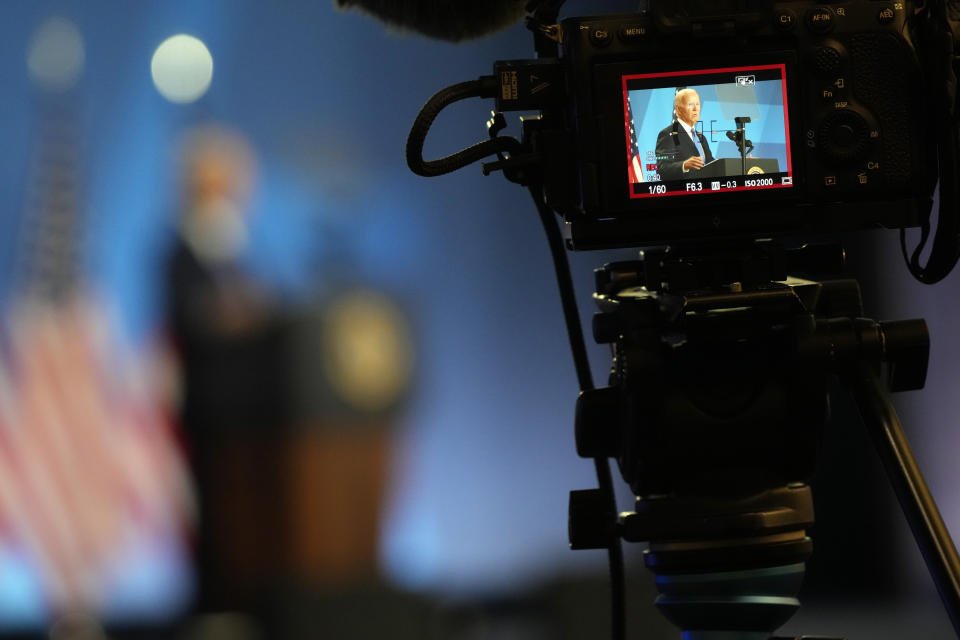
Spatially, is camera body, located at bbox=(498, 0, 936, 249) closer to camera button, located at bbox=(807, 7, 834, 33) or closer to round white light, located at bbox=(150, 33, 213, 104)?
camera button, located at bbox=(807, 7, 834, 33)

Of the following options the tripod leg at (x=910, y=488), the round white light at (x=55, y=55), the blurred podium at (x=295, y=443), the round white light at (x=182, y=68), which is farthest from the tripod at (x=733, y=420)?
the round white light at (x=55, y=55)

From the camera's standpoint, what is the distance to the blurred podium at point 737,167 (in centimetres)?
71

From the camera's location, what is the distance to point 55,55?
99.6 inches

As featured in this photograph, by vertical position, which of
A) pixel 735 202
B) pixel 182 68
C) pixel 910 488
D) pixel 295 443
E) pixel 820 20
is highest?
pixel 182 68

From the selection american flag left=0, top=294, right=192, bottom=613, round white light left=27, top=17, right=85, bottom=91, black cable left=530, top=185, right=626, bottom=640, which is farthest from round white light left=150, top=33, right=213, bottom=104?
black cable left=530, top=185, right=626, bottom=640

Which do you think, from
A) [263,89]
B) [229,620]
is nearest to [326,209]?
[263,89]

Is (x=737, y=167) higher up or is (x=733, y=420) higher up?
(x=737, y=167)

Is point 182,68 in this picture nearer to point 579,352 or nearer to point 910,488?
point 579,352

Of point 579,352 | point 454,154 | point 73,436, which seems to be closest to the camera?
point 454,154

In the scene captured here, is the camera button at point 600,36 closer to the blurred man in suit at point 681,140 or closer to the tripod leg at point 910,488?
the blurred man in suit at point 681,140

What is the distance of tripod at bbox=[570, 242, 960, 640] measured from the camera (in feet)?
2.32

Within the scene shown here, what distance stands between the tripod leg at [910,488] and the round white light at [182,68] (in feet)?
7.14

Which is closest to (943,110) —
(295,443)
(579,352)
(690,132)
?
(690,132)

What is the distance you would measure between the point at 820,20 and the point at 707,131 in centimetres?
11
